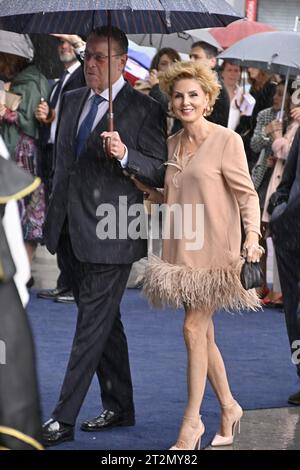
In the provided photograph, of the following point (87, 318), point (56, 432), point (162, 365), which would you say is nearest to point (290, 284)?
point (162, 365)

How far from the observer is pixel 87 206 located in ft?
20.3

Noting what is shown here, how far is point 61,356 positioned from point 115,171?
2.46m

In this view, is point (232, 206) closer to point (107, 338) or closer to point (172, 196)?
point (172, 196)

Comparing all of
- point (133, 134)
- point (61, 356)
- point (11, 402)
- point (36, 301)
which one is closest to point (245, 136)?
point (36, 301)

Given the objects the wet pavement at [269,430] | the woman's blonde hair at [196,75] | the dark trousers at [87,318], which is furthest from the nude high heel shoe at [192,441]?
the woman's blonde hair at [196,75]

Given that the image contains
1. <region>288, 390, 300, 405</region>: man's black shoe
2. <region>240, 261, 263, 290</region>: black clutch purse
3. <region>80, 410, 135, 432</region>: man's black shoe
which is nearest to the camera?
<region>240, 261, 263, 290</region>: black clutch purse

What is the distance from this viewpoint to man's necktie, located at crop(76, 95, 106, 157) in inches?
247

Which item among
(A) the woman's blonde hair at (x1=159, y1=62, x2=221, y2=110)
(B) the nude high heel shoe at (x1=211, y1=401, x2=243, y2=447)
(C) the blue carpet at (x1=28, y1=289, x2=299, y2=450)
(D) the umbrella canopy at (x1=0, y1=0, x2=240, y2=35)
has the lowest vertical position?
(C) the blue carpet at (x1=28, y1=289, x2=299, y2=450)

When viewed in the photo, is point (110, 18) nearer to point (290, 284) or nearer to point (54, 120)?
point (290, 284)

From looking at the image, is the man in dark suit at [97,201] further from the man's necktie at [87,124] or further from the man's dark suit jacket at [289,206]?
the man's dark suit jacket at [289,206]

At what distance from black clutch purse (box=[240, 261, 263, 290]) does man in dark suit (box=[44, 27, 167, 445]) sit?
709mm

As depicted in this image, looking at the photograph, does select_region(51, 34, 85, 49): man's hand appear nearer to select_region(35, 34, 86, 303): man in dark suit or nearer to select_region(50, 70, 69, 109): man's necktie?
select_region(35, 34, 86, 303): man in dark suit

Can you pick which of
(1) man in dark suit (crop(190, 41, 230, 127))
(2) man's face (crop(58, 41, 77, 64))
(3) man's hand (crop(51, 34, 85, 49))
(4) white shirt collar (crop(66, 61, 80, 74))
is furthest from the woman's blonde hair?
(2) man's face (crop(58, 41, 77, 64))

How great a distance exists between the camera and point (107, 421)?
653cm
